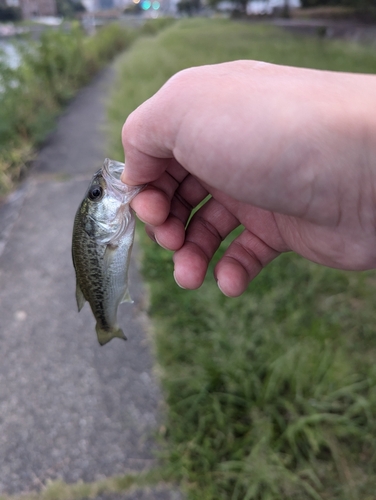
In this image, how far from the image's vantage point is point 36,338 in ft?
11.1

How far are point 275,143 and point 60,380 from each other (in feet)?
8.53

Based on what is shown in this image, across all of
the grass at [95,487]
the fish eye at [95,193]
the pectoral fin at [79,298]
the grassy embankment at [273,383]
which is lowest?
the grass at [95,487]

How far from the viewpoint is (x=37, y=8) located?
28.9 feet

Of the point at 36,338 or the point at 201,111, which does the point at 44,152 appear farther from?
the point at 201,111

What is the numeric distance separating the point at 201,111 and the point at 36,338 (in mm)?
2797

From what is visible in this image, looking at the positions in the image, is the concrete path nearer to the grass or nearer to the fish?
the grass

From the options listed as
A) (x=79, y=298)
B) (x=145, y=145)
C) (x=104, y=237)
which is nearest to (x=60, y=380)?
(x=79, y=298)

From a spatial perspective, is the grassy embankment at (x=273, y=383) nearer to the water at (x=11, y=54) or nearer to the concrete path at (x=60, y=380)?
the concrete path at (x=60, y=380)

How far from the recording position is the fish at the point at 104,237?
1.69m

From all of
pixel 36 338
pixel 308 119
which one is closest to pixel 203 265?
pixel 308 119

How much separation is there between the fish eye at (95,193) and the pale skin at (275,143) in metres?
0.13

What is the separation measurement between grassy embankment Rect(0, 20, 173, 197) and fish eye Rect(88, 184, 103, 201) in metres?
4.50

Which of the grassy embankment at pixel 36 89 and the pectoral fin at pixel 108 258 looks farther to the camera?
the grassy embankment at pixel 36 89

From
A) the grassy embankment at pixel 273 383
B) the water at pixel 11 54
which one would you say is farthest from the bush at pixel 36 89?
the grassy embankment at pixel 273 383
